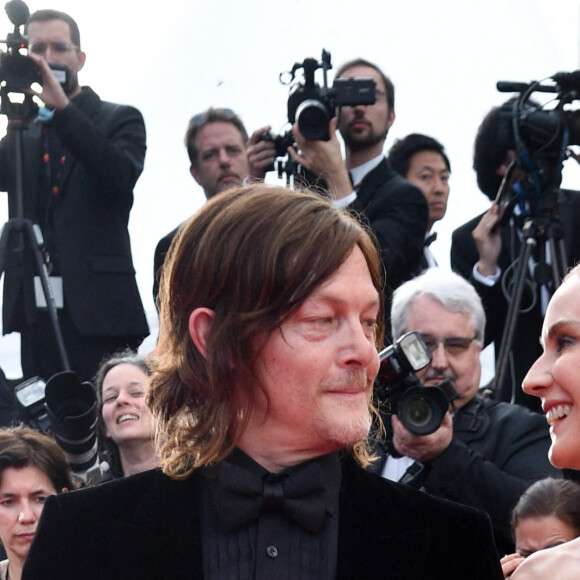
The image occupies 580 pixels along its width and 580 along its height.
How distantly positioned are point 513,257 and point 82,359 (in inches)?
68.8

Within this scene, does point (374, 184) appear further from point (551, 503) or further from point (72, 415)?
point (551, 503)

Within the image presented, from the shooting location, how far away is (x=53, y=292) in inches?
191

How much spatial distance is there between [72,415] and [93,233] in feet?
3.06

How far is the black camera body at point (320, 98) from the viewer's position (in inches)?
177

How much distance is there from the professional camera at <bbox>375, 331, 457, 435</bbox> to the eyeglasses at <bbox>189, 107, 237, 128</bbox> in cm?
198

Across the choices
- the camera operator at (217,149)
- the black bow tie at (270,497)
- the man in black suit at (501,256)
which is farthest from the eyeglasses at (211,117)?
the black bow tie at (270,497)

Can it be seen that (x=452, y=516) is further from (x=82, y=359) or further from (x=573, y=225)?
(x=82, y=359)

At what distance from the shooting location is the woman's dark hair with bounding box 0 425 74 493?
13.1 ft

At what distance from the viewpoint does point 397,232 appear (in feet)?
14.5

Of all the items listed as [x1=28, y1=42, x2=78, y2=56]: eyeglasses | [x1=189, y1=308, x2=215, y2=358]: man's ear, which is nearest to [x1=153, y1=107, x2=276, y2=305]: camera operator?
[x1=28, y1=42, x2=78, y2=56]: eyeglasses

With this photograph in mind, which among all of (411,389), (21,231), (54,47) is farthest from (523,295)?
(54,47)

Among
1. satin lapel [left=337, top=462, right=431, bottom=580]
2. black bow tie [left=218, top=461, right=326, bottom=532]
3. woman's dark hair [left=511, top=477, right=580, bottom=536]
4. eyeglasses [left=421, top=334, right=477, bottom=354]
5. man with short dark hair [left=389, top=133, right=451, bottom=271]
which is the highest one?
man with short dark hair [left=389, top=133, right=451, bottom=271]

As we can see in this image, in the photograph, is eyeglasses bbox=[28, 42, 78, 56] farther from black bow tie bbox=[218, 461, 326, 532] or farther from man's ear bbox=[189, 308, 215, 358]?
black bow tie bbox=[218, 461, 326, 532]

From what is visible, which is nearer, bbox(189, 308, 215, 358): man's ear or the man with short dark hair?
bbox(189, 308, 215, 358): man's ear
